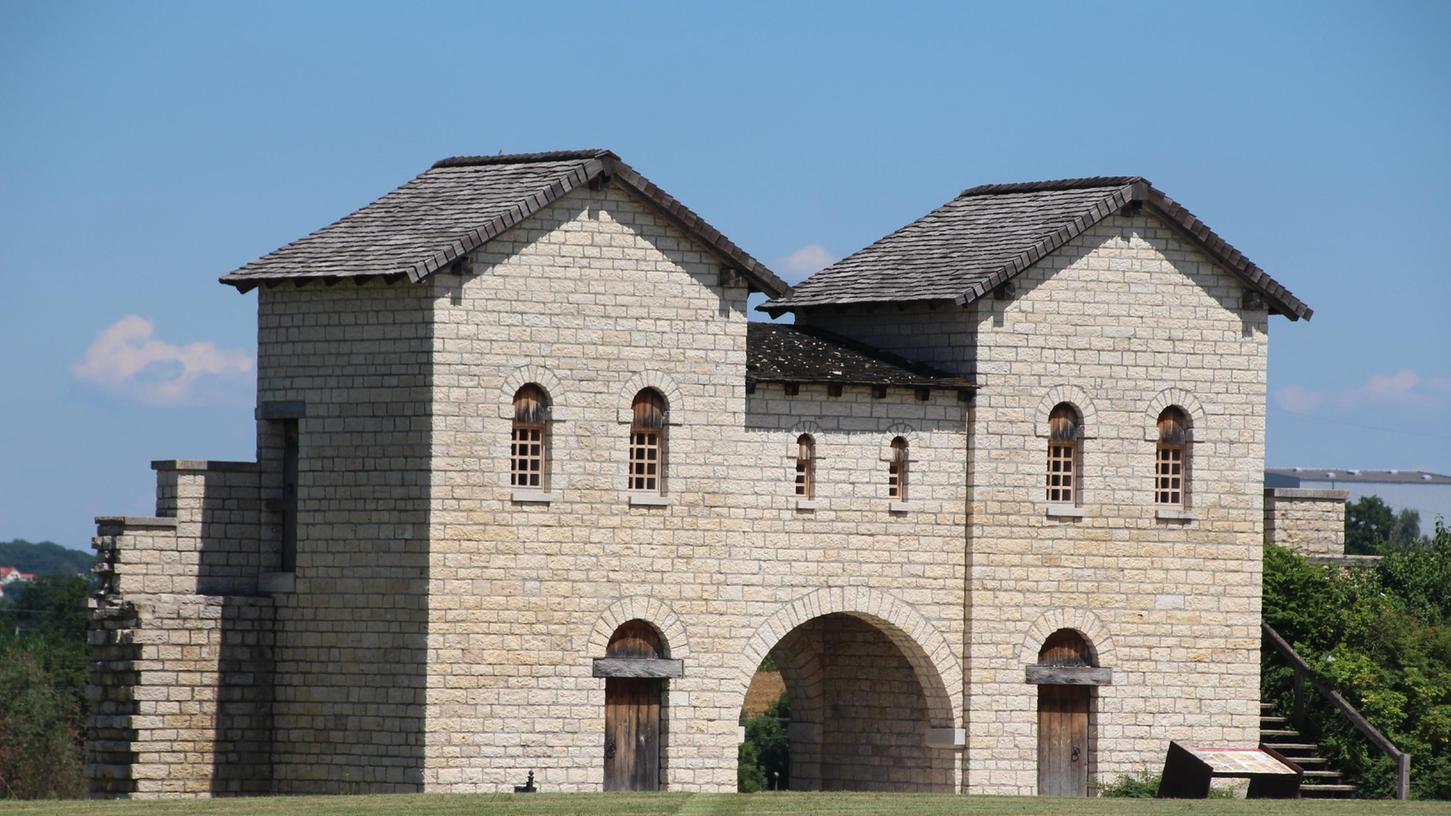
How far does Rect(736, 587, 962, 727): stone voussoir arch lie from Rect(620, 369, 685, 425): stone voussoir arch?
3.32 metres

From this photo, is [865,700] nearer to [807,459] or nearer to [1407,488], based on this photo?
[807,459]

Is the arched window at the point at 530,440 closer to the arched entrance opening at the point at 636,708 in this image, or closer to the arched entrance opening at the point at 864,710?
the arched entrance opening at the point at 636,708

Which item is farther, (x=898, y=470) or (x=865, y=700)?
(x=865, y=700)

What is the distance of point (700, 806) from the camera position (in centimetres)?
3319

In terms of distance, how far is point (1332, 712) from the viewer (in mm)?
43781

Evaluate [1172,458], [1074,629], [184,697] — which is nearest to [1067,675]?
[1074,629]

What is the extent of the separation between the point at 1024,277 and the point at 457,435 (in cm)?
915

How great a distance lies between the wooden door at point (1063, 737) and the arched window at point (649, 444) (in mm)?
7076

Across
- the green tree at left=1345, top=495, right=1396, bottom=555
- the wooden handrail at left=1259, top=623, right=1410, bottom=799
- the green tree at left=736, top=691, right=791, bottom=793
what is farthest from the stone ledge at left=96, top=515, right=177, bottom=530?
the green tree at left=1345, top=495, right=1396, bottom=555

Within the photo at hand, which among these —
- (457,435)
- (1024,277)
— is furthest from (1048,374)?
(457,435)

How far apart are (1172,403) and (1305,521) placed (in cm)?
614

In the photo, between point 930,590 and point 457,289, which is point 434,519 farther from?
point 930,590

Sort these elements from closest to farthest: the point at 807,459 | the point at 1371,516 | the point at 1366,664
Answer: the point at 807,459
the point at 1366,664
the point at 1371,516

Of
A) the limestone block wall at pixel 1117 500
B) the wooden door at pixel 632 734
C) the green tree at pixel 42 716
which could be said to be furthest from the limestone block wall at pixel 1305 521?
the green tree at pixel 42 716
